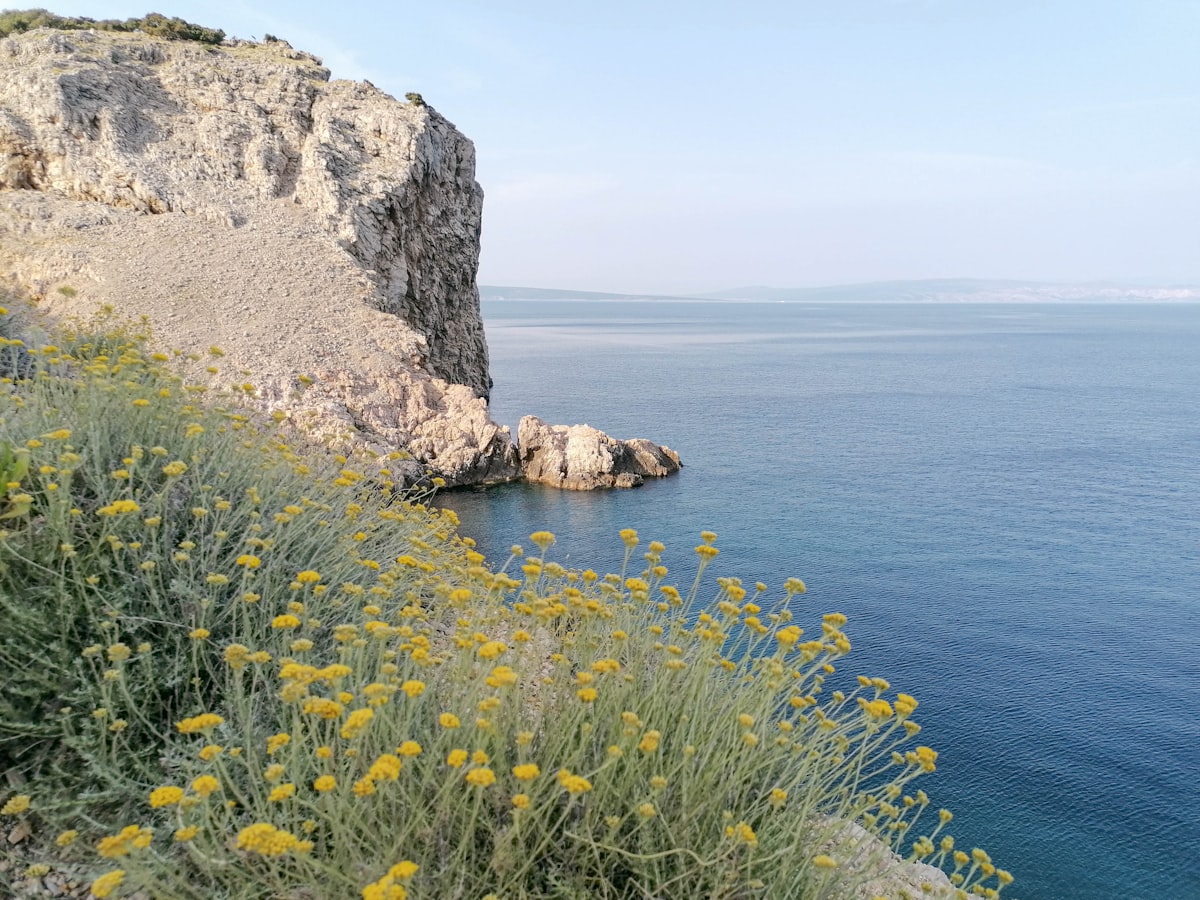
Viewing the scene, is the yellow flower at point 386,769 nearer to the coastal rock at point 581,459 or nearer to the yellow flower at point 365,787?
the yellow flower at point 365,787

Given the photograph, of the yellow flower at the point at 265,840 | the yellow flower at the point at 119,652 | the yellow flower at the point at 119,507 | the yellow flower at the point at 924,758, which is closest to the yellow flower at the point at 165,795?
the yellow flower at the point at 265,840

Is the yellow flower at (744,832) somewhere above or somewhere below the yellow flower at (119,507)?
below

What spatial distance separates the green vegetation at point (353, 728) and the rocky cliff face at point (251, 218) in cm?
2097

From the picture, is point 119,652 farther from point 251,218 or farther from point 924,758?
point 251,218

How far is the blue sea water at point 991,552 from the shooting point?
13.7 m

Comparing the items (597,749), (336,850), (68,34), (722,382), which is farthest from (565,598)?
(722,382)

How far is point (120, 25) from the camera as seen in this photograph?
4381 cm

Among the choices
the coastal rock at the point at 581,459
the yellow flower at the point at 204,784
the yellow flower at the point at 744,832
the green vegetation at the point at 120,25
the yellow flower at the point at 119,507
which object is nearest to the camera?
the yellow flower at the point at 204,784

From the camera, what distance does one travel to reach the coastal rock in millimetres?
32000

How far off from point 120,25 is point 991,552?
5034 centimetres

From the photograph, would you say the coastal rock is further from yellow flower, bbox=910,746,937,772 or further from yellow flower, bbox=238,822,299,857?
yellow flower, bbox=238,822,299,857

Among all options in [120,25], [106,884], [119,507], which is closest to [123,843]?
[106,884]

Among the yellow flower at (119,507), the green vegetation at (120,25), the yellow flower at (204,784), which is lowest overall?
the yellow flower at (204,784)

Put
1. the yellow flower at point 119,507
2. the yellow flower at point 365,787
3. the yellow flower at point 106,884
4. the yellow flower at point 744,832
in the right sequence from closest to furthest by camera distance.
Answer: the yellow flower at point 106,884 < the yellow flower at point 365,787 < the yellow flower at point 744,832 < the yellow flower at point 119,507
